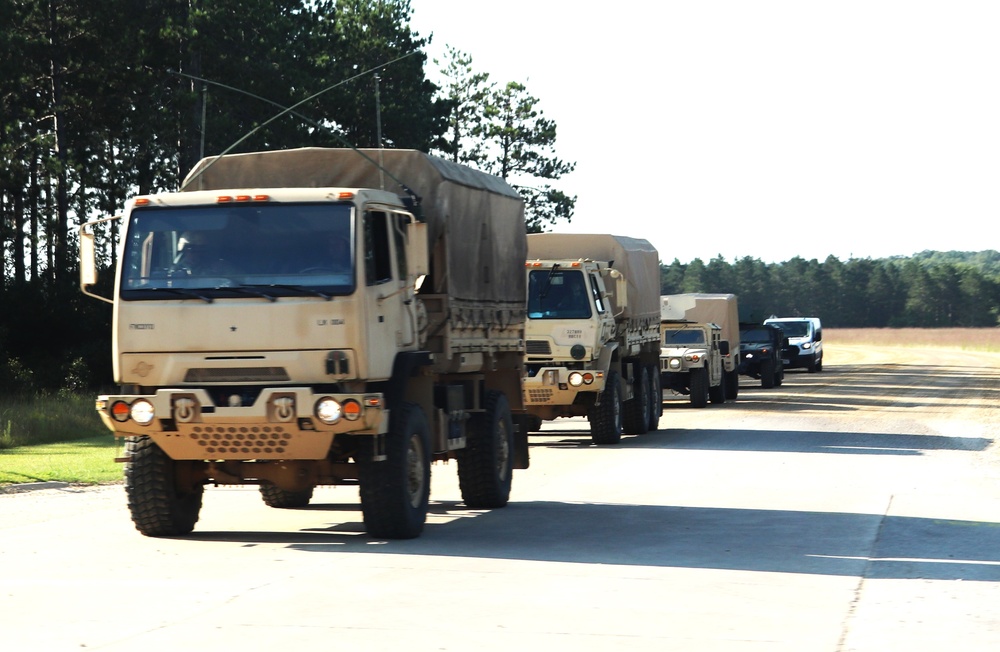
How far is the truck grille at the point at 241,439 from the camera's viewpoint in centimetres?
1174

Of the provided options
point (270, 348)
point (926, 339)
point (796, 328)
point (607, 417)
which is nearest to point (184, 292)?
point (270, 348)

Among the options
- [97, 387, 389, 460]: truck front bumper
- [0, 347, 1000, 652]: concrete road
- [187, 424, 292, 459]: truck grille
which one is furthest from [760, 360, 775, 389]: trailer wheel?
[187, 424, 292, 459]: truck grille

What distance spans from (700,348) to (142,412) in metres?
24.6

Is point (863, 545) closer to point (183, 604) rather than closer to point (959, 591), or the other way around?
Answer: point (959, 591)

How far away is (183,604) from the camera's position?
9.24 metres

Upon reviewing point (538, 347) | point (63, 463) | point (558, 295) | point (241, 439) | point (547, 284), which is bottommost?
point (63, 463)

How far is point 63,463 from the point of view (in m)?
21.0

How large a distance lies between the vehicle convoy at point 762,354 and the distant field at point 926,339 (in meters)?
56.8

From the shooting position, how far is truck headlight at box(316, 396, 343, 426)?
1160 centimetres

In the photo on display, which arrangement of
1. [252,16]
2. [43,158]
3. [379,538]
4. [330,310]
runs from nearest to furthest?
1. [330,310]
2. [379,538]
3. [43,158]
4. [252,16]

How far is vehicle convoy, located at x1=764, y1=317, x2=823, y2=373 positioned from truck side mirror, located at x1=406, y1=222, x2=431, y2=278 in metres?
48.3

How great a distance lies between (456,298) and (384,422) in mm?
2268

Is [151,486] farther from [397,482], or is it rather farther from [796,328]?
[796,328]

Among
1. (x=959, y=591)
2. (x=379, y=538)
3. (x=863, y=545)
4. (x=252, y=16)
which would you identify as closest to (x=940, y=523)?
(x=863, y=545)
